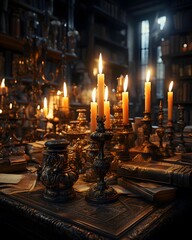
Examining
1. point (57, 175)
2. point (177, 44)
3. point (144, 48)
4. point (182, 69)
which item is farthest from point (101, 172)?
point (144, 48)

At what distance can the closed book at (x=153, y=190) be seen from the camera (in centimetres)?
87

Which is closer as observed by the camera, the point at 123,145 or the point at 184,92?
the point at 123,145

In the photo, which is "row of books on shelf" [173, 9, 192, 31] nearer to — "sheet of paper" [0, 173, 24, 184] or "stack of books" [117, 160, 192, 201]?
"stack of books" [117, 160, 192, 201]

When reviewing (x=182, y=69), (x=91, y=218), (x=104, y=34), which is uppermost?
(x=104, y=34)

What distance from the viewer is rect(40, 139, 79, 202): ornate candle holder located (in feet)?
2.89

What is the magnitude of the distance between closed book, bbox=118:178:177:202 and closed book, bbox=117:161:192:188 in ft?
0.07

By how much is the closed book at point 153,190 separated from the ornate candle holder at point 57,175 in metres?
0.23

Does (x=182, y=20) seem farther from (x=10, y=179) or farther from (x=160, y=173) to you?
(x=10, y=179)

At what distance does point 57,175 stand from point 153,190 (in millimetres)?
340

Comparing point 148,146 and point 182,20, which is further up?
point 182,20

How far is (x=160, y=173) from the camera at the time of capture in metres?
0.97

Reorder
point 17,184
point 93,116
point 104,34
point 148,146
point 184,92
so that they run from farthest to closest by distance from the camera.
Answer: point 104,34, point 184,92, point 148,146, point 93,116, point 17,184

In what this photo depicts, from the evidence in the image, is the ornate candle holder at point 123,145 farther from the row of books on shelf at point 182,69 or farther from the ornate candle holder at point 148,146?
the row of books on shelf at point 182,69

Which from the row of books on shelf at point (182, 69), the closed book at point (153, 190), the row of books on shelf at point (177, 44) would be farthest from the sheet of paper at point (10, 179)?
the row of books on shelf at point (177, 44)
